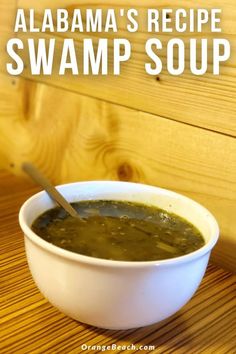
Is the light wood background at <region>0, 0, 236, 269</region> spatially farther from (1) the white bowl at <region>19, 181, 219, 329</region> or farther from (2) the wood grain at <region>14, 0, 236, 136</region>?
(1) the white bowl at <region>19, 181, 219, 329</region>

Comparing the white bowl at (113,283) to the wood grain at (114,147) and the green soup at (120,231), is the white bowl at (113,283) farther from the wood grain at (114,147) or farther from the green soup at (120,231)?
the wood grain at (114,147)

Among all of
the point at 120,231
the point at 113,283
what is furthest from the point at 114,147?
the point at 113,283

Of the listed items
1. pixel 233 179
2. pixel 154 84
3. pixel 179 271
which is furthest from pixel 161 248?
pixel 154 84

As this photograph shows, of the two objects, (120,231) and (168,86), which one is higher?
(168,86)

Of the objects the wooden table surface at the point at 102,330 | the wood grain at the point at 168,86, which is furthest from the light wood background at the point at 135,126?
the wooden table surface at the point at 102,330

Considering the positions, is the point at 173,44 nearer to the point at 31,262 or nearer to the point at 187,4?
the point at 187,4

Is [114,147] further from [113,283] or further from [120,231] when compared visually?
[113,283]

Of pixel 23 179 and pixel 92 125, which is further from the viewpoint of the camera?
pixel 23 179
